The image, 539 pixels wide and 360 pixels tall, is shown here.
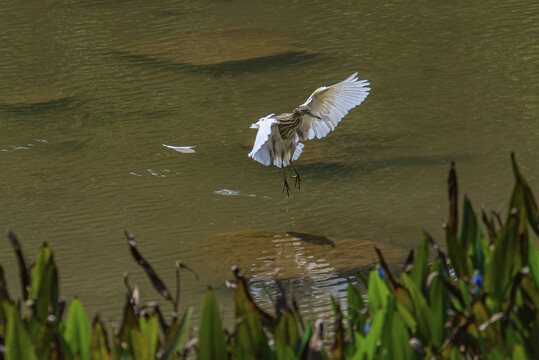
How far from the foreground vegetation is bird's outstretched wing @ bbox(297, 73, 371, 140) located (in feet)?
12.3

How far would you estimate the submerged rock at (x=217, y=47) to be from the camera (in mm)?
9656

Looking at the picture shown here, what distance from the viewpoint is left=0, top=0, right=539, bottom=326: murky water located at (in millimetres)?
5465

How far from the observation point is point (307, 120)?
6.21 metres

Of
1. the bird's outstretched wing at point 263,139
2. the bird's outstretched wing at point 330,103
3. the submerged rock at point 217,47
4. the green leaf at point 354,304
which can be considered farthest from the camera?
the submerged rock at point 217,47

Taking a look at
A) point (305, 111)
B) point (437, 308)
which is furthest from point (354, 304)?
point (305, 111)

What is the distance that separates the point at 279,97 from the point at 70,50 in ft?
11.3

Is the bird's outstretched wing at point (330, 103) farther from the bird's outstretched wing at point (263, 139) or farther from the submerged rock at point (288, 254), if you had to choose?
the submerged rock at point (288, 254)

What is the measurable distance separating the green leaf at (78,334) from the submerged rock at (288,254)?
2.49 metres

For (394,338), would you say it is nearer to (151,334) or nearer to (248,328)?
(248,328)

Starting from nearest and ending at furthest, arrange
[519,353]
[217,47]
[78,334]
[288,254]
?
[519,353]
[78,334]
[288,254]
[217,47]

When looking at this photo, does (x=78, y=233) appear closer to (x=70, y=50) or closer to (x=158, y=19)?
(x=70, y=50)

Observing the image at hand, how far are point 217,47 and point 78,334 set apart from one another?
26.6 feet

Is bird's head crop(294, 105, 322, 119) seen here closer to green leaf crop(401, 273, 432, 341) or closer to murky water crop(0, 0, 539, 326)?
murky water crop(0, 0, 539, 326)

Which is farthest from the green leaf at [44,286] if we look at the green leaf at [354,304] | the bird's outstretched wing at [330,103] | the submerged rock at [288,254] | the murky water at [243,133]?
the bird's outstretched wing at [330,103]
